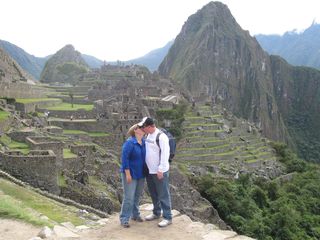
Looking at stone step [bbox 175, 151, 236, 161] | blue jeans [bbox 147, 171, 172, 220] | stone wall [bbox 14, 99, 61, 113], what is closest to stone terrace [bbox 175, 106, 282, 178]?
stone step [bbox 175, 151, 236, 161]

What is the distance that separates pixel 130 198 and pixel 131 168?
61cm

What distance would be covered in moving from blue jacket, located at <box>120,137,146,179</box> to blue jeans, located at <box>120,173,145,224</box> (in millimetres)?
193

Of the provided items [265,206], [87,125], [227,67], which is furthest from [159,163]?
[227,67]

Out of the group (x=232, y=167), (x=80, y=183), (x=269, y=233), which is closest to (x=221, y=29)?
(x=232, y=167)

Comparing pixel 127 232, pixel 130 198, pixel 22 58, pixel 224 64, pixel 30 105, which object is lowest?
pixel 127 232

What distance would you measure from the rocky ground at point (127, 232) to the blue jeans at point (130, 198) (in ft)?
0.72

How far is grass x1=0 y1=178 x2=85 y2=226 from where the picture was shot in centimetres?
958

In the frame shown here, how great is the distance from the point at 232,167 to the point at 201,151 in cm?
317

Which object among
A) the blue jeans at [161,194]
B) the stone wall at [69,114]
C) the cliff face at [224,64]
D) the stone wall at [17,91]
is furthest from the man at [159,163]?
the cliff face at [224,64]

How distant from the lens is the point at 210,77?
168m

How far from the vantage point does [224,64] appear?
18225 centimetres

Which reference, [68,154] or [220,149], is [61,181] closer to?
[68,154]

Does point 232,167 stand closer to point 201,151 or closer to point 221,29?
point 201,151

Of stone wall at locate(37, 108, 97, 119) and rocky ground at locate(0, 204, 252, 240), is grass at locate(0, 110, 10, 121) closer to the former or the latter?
stone wall at locate(37, 108, 97, 119)
